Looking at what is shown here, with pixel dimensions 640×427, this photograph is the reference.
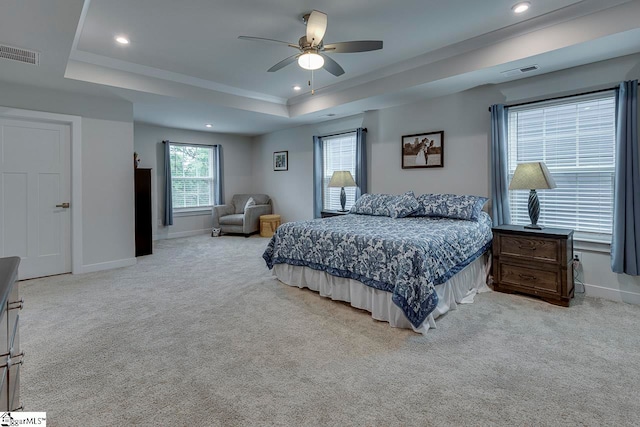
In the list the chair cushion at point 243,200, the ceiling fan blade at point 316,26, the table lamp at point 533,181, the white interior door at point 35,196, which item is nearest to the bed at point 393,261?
the table lamp at point 533,181

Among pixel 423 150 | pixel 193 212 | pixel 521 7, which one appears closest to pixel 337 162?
pixel 423 150

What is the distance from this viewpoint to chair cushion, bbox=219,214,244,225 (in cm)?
704

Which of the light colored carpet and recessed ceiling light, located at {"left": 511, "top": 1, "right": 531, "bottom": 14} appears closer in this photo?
the light colored carpet

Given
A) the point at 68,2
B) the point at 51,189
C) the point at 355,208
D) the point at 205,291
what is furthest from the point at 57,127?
the point at 355,208

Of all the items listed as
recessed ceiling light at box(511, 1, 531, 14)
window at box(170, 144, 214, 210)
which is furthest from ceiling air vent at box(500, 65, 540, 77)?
window at box(170, 144, 214, 210)

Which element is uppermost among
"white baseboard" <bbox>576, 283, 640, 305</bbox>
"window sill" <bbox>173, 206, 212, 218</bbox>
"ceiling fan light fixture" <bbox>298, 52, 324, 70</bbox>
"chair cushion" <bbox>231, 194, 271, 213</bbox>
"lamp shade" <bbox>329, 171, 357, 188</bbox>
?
"ceiling fan light fixture" <bbox>298, 52, 324, 70</bbox>

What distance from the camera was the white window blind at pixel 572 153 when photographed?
10.9 ft

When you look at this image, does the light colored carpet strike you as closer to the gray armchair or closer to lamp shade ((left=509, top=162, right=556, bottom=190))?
lamp shade ((left=509, top=162, right=556, bottom=190))

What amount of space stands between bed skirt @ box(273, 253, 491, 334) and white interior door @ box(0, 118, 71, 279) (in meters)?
2.97

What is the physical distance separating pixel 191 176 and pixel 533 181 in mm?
6651

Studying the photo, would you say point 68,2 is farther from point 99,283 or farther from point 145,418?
point 99,283

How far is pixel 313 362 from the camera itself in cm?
214

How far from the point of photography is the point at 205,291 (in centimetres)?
356

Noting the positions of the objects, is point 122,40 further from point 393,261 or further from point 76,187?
point 393,261
